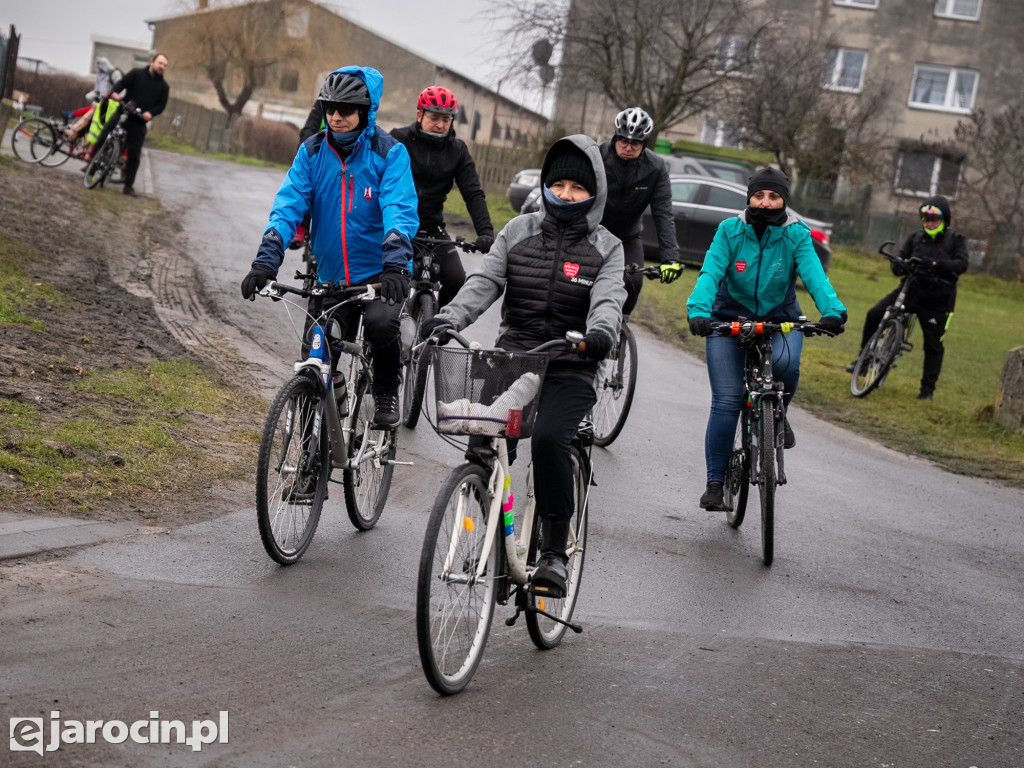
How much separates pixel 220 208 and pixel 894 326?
1151 cm

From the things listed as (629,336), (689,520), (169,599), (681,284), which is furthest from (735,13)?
(169,599)

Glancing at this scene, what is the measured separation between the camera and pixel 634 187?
9312mm

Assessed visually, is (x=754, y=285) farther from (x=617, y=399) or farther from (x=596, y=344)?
(x=596, y=344)

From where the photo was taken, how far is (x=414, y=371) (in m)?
9.07

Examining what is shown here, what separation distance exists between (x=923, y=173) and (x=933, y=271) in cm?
3223

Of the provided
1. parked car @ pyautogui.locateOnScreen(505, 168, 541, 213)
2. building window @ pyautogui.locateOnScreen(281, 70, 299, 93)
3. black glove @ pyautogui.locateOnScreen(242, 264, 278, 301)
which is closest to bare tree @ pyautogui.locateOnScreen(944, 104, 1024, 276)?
parked car @ pyautogui.locateOnScreen(505, 168, 541, 213)

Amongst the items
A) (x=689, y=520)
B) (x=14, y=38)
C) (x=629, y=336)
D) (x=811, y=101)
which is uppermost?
(x=811, y=101)

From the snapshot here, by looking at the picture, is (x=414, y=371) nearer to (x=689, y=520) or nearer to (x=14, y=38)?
(x=689, y=520)

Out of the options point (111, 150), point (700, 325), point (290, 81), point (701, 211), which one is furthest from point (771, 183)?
point (290, 81)

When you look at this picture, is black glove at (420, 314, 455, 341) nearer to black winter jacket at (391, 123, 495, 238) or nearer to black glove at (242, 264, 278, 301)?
black glove at (242, 264, 278, 301)

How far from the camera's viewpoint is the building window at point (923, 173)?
4288cm

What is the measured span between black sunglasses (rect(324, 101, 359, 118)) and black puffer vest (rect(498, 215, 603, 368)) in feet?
4.62

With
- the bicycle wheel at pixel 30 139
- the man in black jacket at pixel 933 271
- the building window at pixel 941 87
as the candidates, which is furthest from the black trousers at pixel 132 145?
the building window at pixel 941 87

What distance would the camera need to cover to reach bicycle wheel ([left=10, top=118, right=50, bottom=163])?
2041 centimetres
